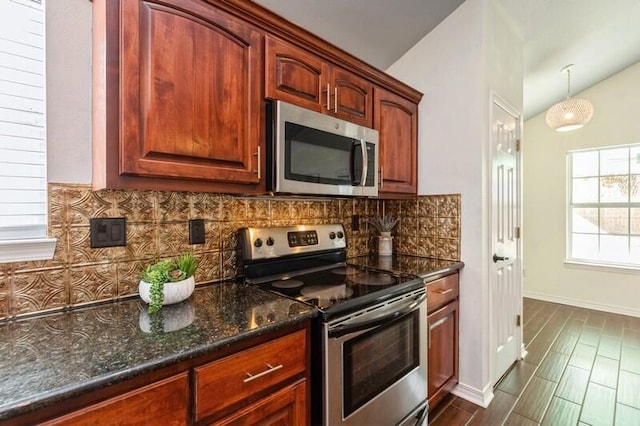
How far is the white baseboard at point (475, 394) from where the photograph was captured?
2.02 meters

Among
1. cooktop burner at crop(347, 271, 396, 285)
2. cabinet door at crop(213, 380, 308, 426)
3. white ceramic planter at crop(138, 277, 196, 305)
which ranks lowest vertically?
cabinet door at crop(213, 380, 308, 426)

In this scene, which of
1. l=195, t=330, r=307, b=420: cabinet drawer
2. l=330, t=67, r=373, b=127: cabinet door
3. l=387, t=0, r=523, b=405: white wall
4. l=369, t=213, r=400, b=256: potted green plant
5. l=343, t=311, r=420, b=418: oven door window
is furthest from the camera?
l=369, t=213, r=400, b=256: potted green plant

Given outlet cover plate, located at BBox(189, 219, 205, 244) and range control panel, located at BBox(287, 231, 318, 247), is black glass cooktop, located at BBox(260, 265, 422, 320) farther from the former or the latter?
outlet cover plate, located at BBox(189, 219, 205, 244)

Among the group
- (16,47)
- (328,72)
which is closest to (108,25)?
(16,47)

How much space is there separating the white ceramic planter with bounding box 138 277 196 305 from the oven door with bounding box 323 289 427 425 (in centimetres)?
58

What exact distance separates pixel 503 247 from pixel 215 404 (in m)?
2.20

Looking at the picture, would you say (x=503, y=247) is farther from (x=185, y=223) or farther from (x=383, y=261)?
(x=185, y=223)

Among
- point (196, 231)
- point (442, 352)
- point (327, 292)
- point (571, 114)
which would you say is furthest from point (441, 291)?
point (571, 114)

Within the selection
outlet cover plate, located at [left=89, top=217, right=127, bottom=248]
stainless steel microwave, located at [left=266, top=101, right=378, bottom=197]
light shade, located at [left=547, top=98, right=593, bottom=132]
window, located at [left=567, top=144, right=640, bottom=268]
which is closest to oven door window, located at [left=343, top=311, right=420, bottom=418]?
stainless steel microwave, located at [left=266, top=101, right=378, bottom=197]

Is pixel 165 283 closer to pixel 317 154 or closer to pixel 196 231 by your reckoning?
pixel 196 231

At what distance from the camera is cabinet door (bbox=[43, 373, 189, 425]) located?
2.31 feet

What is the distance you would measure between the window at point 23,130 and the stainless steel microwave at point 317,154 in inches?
32.7

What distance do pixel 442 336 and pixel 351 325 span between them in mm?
1005

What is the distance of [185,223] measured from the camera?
145 cm
